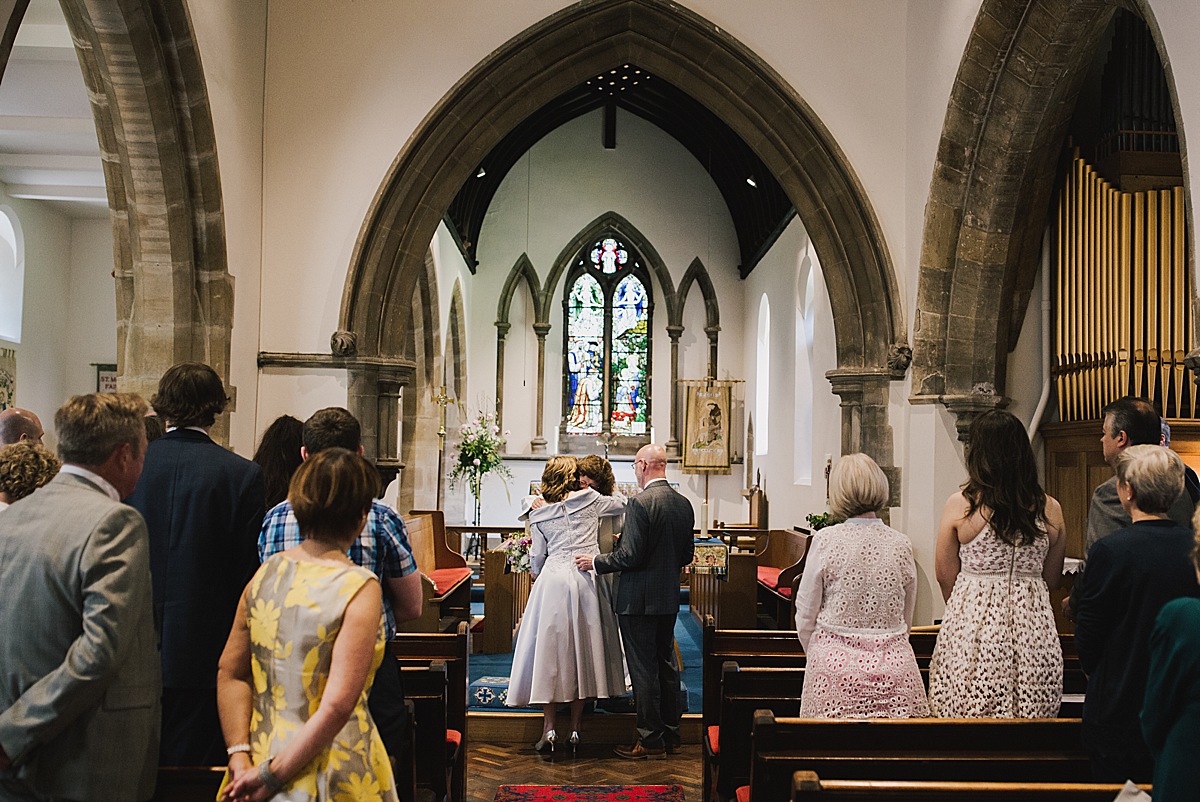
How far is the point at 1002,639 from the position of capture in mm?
2986

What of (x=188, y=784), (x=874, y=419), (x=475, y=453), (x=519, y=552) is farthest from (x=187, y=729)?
(x=475, y=453)

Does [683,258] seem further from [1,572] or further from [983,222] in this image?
[1,572]

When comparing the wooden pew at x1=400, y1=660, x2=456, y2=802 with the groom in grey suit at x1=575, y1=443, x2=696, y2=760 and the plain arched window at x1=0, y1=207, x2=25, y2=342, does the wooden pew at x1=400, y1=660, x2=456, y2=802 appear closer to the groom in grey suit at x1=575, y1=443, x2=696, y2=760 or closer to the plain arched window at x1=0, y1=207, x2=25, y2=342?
the groom in grey suit at x1=575, y1=443, x2=696, y2=760

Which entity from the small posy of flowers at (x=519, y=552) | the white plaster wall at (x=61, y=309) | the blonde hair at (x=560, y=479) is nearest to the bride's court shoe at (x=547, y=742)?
the blonde hair at (x=560, y=479)

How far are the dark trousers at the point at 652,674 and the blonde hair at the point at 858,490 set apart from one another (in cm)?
194

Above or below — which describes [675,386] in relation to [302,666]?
above

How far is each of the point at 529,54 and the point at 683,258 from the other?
29.5 ft

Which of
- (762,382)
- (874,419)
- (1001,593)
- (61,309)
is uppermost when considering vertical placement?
(61,309)

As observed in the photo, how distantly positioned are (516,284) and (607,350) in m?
1.71

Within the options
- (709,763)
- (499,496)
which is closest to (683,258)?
A: (499,496)

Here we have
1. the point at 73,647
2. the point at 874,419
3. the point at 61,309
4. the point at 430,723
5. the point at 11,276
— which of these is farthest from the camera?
the point at 61,309

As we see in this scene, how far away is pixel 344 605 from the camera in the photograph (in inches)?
81.1

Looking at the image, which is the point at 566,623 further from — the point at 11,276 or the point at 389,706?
the point at 11,276

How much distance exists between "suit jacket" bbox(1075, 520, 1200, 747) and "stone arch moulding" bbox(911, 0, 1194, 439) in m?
4.06
